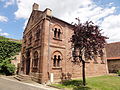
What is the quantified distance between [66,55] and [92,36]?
6120mm

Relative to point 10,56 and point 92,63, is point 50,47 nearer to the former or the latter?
point 92,63

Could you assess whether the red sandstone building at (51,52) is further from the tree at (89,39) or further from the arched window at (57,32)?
the tree at (89,39)

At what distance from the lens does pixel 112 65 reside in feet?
84.7

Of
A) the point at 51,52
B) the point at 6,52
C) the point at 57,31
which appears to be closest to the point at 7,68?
the point at 6,52

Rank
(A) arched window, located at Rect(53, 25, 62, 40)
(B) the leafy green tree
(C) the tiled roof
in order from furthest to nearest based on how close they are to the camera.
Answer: (C) the tiled roof
(B) the leafy green tree
(A) arched window, located at Rect(53, 25, 62, 40)

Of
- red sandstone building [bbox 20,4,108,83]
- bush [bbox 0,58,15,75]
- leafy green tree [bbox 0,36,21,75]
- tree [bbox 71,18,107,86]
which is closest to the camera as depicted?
tree [bbox 71,18,107,86]

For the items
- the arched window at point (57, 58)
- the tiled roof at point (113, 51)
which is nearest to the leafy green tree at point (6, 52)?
the arched window at point (57, 58)

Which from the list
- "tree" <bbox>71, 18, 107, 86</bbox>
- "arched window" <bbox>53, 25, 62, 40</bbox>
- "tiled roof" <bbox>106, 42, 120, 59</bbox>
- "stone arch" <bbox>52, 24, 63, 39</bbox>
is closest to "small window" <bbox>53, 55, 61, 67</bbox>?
"arched window" <bbox>53, 25, 62, 40</bbox>

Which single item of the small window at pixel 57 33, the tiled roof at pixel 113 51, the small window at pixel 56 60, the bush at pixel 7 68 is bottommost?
the bush at pixel 7 68

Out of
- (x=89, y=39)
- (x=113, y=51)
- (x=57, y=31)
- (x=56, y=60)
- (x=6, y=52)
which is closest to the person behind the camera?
(x=89, y=39)

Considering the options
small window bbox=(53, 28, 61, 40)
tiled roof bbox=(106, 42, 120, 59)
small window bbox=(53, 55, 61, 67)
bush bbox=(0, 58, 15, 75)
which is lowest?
bush bbox=(0, 58, 15, 75)

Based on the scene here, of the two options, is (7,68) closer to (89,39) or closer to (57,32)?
(57,32)

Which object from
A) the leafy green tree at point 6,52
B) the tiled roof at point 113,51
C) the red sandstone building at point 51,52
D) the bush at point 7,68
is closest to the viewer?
the red sandstone building at point 51,52

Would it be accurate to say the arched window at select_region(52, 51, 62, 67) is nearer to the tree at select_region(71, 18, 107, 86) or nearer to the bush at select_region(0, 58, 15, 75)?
the tree at select_region(71, 18, 107, 86)
